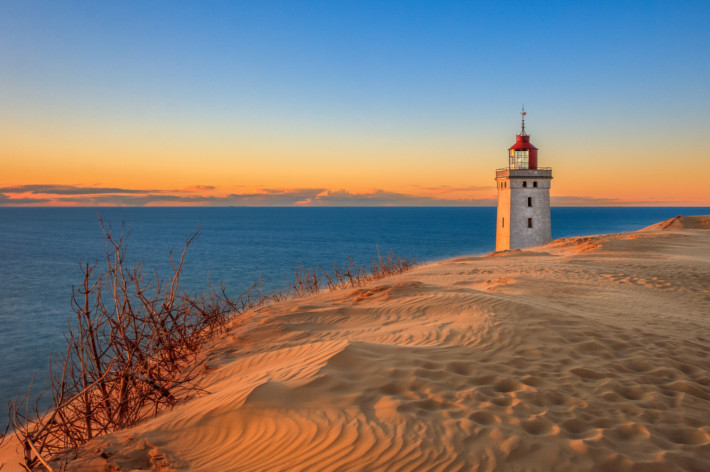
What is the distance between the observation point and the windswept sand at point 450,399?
3340mm

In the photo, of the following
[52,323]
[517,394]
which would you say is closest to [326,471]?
[517,394]

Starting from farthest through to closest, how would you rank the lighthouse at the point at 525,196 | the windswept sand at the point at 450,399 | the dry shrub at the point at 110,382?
1. the lighthouse at the point at 525,196
2. the dry shrub at the point at 110,382
3. the windswept sand at the point at 450,399

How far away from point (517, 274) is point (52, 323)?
62.9 feet

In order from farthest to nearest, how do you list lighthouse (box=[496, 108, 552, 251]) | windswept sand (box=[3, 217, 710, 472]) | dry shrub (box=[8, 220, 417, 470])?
1. lighthouse (box=[496, 108, 552, 251])
2. dry shrub (box=[8, 220, 417, 470])
3. windswept sand (box=[3, 217, 710, 472])

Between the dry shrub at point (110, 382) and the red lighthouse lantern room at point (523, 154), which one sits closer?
the dry shrub at point (110, 382)

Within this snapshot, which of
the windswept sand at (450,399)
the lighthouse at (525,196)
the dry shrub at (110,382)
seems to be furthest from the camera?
the lighthouse at (525,196)

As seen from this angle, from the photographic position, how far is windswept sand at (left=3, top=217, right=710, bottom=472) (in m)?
3.34

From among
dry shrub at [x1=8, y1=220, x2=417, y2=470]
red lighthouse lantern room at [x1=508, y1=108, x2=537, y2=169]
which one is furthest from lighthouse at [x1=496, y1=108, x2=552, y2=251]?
dry shrub at [x1=8, y1=220, x2=417, y2=470]

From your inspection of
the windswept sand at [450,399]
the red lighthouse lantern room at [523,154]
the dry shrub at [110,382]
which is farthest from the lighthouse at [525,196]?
the dry shrub at [110,382]

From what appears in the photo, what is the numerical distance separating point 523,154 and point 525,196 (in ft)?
10.3

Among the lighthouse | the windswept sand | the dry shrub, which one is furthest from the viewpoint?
the lighthouse

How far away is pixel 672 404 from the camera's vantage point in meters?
4.33

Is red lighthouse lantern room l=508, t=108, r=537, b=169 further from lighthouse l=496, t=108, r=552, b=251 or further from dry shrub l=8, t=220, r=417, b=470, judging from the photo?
dry shrub l=8, t=220, r=417, b=470

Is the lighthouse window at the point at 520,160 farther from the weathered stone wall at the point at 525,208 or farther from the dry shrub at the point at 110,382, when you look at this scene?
the dry shrub at the point at 110,382
